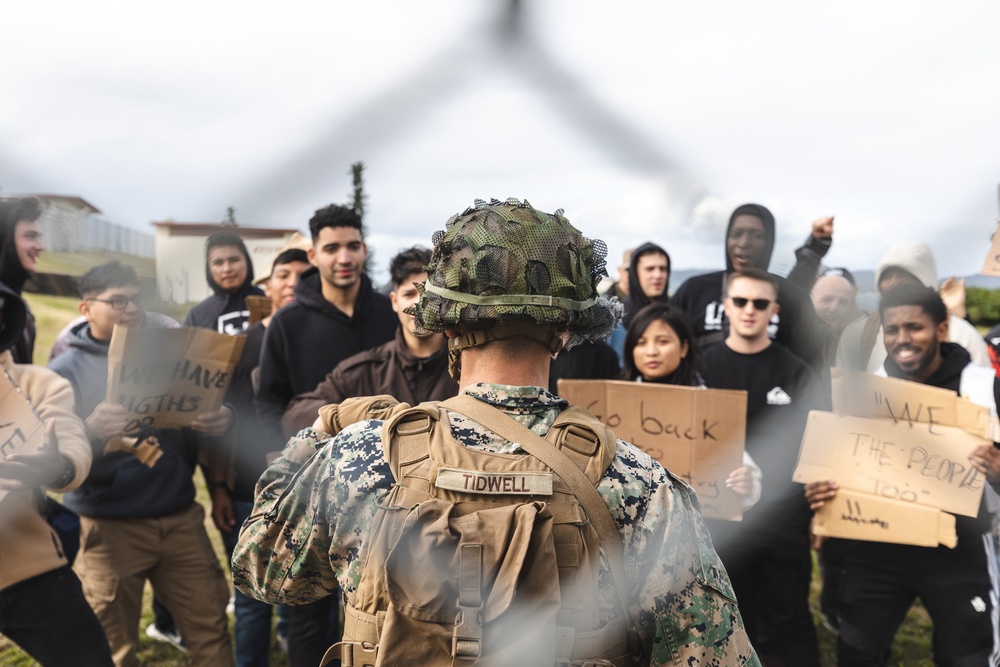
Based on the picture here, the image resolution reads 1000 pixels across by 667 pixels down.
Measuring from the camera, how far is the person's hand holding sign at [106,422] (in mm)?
2758

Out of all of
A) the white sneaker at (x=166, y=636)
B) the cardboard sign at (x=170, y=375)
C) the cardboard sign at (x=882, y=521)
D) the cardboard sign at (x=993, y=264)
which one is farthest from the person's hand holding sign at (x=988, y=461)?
the white sneaker at (x=166, y=636)

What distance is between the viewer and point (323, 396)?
2986 millimetres

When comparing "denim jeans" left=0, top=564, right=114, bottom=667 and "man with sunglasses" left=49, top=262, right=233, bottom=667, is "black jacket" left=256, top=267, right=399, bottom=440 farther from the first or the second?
"denim jeans" left=0, top=564, right=114, bottom=667

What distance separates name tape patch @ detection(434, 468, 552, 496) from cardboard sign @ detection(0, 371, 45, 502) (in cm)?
165

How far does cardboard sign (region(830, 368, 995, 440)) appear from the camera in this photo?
2.79 metres

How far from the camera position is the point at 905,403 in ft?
9.61

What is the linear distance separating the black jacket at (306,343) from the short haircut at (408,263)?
271mm

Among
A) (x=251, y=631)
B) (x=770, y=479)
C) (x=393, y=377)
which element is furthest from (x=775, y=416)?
(x=251, y=631)

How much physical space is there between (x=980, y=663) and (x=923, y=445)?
81cm

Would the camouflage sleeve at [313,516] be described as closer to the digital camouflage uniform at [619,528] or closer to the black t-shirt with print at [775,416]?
the digital camouflage uniform at [619,528]

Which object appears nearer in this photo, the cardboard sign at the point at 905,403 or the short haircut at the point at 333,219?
the cardboard sign at the point at 905,403

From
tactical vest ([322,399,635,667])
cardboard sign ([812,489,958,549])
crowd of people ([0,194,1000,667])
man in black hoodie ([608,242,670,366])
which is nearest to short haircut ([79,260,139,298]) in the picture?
crowd of people ([0,194,1000,667])

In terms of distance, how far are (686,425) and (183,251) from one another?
2472 mm

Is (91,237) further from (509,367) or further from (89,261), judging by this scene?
(509,367)
